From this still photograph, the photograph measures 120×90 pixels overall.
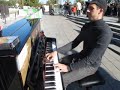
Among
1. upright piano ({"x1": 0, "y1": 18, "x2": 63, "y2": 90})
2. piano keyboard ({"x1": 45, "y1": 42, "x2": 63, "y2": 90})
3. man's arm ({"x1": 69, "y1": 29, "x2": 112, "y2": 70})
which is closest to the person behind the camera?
upright piano ({"x1": 0, "y1": 18, "x2": 63, "y2": 90})

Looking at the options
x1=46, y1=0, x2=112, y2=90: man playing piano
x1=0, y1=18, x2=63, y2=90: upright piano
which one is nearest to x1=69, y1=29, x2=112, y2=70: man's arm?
x1=46, y1=0, x2=112, y2=90: man playing piano

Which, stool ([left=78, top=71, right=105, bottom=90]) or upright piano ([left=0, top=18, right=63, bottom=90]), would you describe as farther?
stool ([left=78, top=71, right=105, bottom=90])

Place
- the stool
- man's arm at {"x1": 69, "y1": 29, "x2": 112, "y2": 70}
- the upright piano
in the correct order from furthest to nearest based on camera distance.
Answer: the stool, man's arm at {"x1": 69, "y1": 29, "x2": 112, "y2": 70}, the upright piano

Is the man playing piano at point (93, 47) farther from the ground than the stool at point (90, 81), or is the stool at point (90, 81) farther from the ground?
the man playing piano at point (93, 47)

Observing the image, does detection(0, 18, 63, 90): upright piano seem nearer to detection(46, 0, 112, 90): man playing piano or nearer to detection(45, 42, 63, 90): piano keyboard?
detection(45, 42, 63, 90): piano keyboard

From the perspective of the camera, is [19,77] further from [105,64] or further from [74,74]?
[105,64]

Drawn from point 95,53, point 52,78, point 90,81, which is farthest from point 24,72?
point 90,81

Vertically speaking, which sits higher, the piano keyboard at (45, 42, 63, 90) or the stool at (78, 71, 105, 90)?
the piano keyboard at (45, 42, 63, 90)

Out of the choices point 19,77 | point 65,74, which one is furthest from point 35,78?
point 65,74

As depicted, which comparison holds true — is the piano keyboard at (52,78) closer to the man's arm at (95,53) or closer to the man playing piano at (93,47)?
the man playing piano at (93,47)

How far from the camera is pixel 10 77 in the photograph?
1936 mm

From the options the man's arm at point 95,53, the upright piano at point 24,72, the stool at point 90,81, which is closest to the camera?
the upright piano at point 24,72

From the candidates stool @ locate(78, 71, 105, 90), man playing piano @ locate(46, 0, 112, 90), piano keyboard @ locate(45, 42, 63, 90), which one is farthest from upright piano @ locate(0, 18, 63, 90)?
stool @ locate(78, 71, 105, 90)

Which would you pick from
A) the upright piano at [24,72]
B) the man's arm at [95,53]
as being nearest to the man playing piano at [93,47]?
the man's arm at [95,53]
